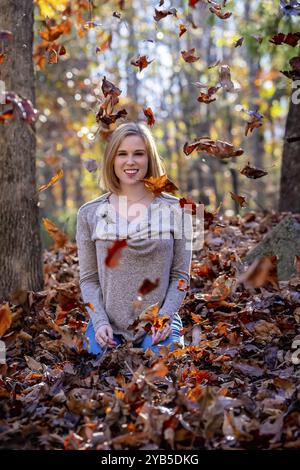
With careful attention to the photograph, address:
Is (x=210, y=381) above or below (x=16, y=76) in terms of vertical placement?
below

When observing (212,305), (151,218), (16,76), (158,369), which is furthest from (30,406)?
(16,76)

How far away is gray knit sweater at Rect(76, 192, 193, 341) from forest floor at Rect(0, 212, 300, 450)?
0.81 ft

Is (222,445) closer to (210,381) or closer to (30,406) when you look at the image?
(210,381)

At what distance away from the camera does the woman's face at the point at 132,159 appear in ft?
11.8

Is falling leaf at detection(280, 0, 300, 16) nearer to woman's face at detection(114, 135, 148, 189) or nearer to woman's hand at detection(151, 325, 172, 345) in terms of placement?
woman's face at detection(114, 135, 148, 189)

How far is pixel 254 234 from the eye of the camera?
534 cm

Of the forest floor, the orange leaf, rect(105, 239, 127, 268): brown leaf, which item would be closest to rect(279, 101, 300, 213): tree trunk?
the forest floor

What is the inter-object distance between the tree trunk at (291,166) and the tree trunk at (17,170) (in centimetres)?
262

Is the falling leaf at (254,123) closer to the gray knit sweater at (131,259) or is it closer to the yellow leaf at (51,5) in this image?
the gray knit sweater at (131,259)

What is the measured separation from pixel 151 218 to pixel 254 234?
6.49ft

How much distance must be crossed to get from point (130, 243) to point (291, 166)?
2.80 m

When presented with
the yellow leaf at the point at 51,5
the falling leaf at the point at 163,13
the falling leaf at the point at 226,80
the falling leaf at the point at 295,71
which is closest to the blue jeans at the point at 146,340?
the falling leaf at the point at 226,80

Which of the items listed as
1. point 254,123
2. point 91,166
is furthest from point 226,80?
point 91,166

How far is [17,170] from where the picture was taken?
13.8 ft
